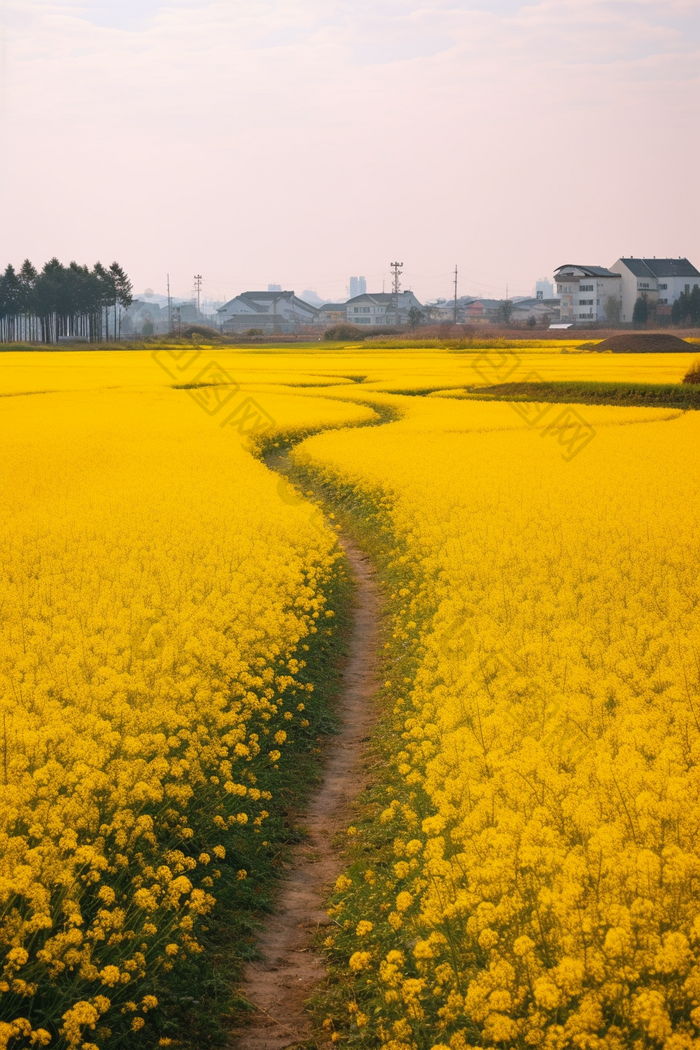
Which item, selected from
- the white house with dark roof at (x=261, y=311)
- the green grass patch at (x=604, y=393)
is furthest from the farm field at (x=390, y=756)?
the white house with dark roof at (x=261, y=311)

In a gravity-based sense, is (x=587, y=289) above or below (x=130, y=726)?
above

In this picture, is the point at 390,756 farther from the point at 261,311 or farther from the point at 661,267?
the point at 261,311

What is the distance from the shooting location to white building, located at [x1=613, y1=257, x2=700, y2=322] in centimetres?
12006

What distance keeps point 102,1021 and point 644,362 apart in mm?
52619

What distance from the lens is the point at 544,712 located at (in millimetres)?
6773

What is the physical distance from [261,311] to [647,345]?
3522 inches

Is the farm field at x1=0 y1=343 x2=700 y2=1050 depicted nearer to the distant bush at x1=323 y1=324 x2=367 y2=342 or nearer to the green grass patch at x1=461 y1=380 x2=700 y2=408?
the green grass patch at x1=461 y1=380 x2=700 y2=408

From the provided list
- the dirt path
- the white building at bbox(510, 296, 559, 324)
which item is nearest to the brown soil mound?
the dirt path

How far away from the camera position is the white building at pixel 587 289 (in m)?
120

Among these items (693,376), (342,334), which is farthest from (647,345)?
(342,334)

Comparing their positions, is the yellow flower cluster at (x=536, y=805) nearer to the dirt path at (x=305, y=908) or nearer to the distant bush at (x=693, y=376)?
the dirt path at (x=305, y=908)

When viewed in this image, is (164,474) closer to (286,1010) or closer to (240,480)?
(240,480)

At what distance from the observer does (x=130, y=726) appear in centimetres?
636

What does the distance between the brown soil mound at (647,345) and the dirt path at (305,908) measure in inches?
2277
